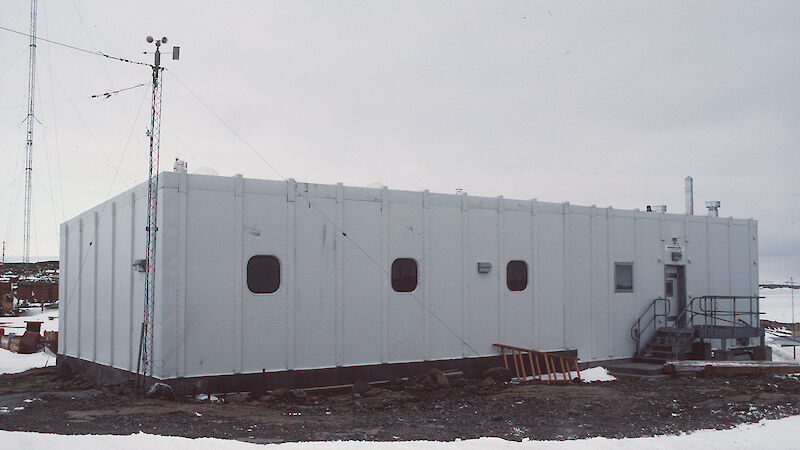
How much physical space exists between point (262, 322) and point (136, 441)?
668cm

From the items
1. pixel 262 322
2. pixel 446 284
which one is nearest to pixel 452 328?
pixel 446 284

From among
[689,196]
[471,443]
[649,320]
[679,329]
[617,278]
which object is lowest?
[471,443]

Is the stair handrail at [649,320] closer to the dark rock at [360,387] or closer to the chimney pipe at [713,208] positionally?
the chimney pipe at [713,208]

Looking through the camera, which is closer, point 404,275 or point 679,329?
point 404,275

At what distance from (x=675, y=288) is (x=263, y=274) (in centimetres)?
1426

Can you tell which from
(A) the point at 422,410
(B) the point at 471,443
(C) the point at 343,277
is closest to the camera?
(B) the point at 471,443

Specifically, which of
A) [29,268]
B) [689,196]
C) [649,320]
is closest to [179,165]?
[649,320]

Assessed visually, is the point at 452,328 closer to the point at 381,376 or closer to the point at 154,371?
the point at 381,376

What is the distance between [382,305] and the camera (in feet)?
55.2

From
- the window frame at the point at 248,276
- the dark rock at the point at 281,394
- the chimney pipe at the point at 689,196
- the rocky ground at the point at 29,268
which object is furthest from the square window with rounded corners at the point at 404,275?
the rocky ground at the point at 29,268

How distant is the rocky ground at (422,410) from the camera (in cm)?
1093

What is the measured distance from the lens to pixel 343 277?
53.7ft

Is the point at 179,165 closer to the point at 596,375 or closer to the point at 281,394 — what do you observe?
the point at 281,394

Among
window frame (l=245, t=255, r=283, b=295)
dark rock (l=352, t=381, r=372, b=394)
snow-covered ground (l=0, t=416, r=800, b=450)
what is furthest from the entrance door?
window frame (l=245, t=255, r=283, b=295)
